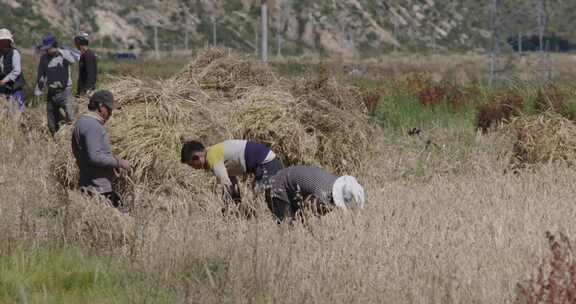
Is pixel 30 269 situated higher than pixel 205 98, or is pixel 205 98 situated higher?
pixel 205 98

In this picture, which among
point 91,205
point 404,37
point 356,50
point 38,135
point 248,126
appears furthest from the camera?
point 404,37

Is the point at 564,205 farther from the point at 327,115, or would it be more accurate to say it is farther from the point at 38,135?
the point at 38,135

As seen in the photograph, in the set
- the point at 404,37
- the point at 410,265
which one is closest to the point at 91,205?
the point at 410,265

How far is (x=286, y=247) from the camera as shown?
6.75 meters

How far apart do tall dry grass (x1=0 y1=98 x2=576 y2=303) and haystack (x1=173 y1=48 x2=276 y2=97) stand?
194 cm

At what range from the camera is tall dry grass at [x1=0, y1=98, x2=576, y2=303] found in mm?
A: 5727

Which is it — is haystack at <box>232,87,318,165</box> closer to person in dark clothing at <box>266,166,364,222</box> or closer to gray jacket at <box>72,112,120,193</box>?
person in dark clothing at <box>266,166,364,222</box>

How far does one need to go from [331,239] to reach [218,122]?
11.0 feet

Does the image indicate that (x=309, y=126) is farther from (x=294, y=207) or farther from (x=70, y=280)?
(x=70, y=280)

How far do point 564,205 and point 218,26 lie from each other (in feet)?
227

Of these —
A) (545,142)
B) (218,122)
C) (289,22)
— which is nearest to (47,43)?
(218,122)

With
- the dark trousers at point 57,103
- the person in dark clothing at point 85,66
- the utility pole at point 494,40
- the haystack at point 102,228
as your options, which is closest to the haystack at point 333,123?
the haystack at point 102,228

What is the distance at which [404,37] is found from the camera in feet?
309

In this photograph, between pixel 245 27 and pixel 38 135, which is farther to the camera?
pixel 245 27
